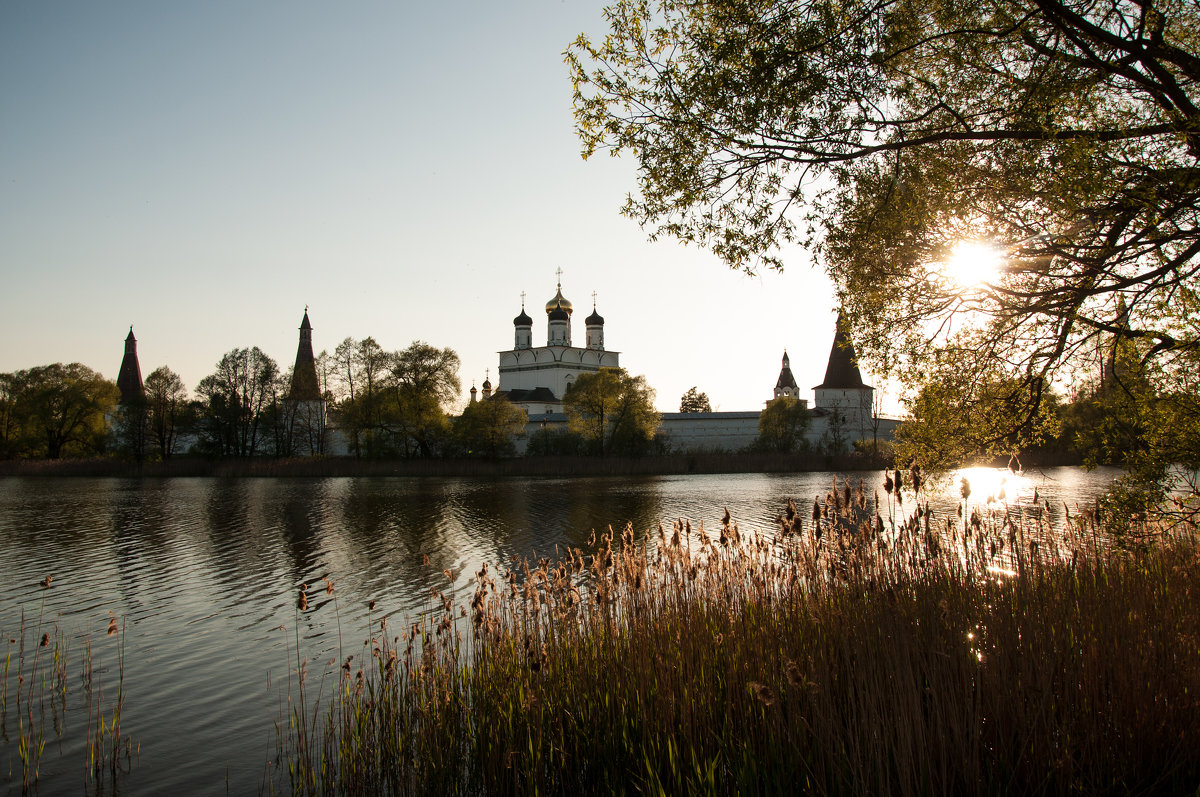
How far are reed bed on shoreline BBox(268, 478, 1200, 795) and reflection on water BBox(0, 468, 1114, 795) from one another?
772 mm

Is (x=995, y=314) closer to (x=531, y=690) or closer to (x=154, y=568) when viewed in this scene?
(x=531, y=690)

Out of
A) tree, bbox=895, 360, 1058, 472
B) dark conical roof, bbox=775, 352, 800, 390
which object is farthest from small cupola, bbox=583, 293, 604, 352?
tree, bbox=895, 360, 1058, 472

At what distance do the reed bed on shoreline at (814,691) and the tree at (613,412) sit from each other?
4169cm

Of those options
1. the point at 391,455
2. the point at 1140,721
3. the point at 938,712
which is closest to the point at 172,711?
the point at 938,712

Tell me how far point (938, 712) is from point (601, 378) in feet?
156

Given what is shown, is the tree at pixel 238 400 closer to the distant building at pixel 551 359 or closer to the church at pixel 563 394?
the church at pixel 563 394

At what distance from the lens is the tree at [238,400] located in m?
47.8

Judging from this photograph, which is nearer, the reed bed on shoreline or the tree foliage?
the reed bed on shoreline

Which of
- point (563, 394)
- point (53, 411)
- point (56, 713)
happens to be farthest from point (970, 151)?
point (563, 394)

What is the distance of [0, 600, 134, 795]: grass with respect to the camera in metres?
4.95

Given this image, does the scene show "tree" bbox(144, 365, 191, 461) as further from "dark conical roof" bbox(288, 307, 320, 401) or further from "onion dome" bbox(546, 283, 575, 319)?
"onion dome" bbox(546, 283, 575, 319)

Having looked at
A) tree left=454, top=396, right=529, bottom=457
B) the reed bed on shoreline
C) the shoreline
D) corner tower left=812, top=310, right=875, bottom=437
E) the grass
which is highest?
corner tower left=812, top=310, right=875, bottom=437

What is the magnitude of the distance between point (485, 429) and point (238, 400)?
1525 centimetres

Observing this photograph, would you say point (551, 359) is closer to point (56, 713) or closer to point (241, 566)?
point (241, 566)
